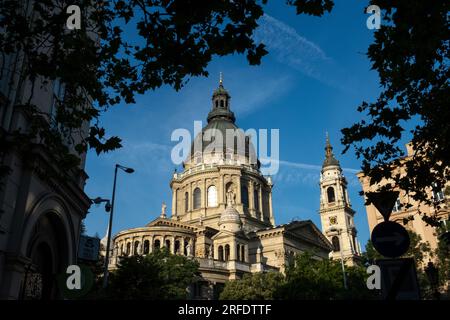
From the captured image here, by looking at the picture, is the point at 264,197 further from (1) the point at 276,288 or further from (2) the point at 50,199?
(2) the point at 50,199

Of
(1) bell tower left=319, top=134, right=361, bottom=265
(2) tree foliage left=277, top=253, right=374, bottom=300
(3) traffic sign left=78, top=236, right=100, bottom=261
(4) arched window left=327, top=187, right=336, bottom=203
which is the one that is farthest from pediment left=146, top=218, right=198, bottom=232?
(3) traffic sign left=78, top=236, right=100, bottom=261

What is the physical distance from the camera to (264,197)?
75.8 m

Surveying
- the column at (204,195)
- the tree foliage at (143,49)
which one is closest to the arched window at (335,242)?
the column at (204,195)

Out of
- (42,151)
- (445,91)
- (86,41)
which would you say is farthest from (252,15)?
(42,151)

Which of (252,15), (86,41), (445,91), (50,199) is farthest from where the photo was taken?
(50,199)

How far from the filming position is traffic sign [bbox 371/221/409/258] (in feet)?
22.5

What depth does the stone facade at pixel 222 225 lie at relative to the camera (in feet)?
181

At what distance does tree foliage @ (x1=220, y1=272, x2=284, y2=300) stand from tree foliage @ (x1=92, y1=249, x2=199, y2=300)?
6.51 meters

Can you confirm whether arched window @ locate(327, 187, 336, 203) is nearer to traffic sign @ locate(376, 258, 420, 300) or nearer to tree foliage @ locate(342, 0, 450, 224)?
tree foliage @ locate(342, 0, 450, 224)

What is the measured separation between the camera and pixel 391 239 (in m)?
6.94

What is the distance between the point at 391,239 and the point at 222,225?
174 feet

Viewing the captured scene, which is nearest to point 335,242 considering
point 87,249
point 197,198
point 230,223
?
point 197,198

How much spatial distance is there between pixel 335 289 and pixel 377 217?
37.6 feet

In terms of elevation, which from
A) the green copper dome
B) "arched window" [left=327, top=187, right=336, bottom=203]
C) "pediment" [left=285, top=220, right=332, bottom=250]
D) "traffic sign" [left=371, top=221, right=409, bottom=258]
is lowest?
"traffic sign" [left=371, top=221, right=409, bottom=258]
